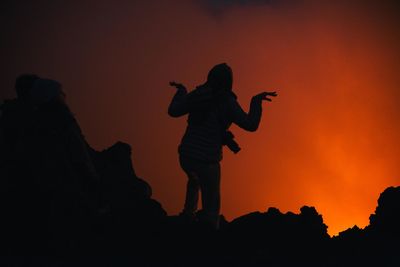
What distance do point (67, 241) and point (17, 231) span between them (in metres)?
0.68

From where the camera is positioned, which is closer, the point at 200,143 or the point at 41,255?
the point at 41,255

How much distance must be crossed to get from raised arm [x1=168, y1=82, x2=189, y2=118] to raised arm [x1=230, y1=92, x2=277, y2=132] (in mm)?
745

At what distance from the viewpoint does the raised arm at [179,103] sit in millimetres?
8031

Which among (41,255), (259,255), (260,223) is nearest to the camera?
(41,255)

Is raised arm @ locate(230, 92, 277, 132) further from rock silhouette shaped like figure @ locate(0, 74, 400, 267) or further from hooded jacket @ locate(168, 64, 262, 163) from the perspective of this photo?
rock silhouette shaped like figure @ locate(0, 74, 400, 267)

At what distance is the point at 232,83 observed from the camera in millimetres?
8062

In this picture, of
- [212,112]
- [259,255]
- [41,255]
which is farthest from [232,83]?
[41,255]

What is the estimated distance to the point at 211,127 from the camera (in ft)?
25.8

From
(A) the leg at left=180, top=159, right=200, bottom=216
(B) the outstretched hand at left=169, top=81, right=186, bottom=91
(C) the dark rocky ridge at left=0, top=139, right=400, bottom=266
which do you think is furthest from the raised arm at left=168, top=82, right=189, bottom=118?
(C) the dark rocky ridge at left=0, top=139, right=400, bottom=266

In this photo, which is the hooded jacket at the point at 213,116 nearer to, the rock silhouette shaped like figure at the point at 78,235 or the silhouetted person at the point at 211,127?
the silhouetted person at the point at 211,127

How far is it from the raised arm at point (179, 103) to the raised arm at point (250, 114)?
29.3 inches

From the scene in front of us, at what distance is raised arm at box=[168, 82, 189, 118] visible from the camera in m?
8.03

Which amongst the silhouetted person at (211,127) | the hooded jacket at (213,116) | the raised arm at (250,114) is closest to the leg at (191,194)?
the silhouetted person at (211,127)

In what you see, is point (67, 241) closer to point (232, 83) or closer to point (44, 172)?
point (44, 172)
